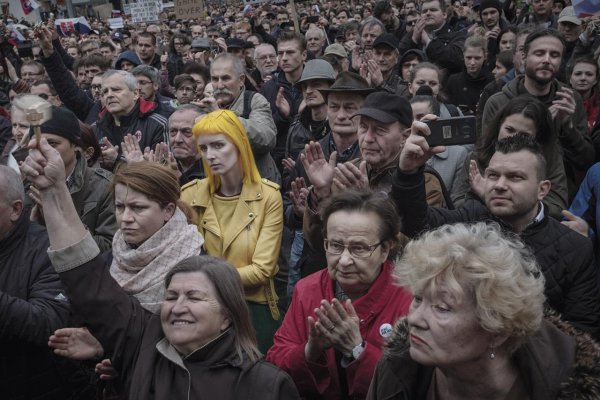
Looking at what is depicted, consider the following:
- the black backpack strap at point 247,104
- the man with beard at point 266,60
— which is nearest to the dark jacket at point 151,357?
the black backpack strap at point 247,104

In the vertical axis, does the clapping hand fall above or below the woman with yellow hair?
above

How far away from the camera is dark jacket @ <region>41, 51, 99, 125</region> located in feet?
24.1

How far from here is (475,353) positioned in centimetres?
215

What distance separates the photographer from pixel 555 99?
533 centimetres

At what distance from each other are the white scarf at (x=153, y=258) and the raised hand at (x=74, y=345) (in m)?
0.29

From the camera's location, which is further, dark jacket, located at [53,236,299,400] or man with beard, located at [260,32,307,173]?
man with beard, located at [260,32,307,173]

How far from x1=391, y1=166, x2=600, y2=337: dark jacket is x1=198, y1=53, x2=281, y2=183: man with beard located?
213 cm

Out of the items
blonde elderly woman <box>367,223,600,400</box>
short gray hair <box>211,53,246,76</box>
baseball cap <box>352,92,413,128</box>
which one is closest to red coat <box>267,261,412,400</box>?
blonde elderly woman <box>367,223,600,400</box>

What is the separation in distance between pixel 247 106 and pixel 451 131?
10.6ft

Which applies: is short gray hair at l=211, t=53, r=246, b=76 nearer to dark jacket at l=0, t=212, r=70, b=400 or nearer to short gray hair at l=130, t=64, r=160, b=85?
short gray hair at l=130, t=64, r=160, b=85

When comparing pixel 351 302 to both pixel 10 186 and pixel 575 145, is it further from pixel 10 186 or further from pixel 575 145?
pixel 575 145

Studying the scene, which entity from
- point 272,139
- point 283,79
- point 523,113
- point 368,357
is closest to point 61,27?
point 283,79

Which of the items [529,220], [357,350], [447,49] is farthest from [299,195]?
[447,49]

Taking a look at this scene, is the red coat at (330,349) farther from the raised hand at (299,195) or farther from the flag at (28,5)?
the flag at (28,5)
